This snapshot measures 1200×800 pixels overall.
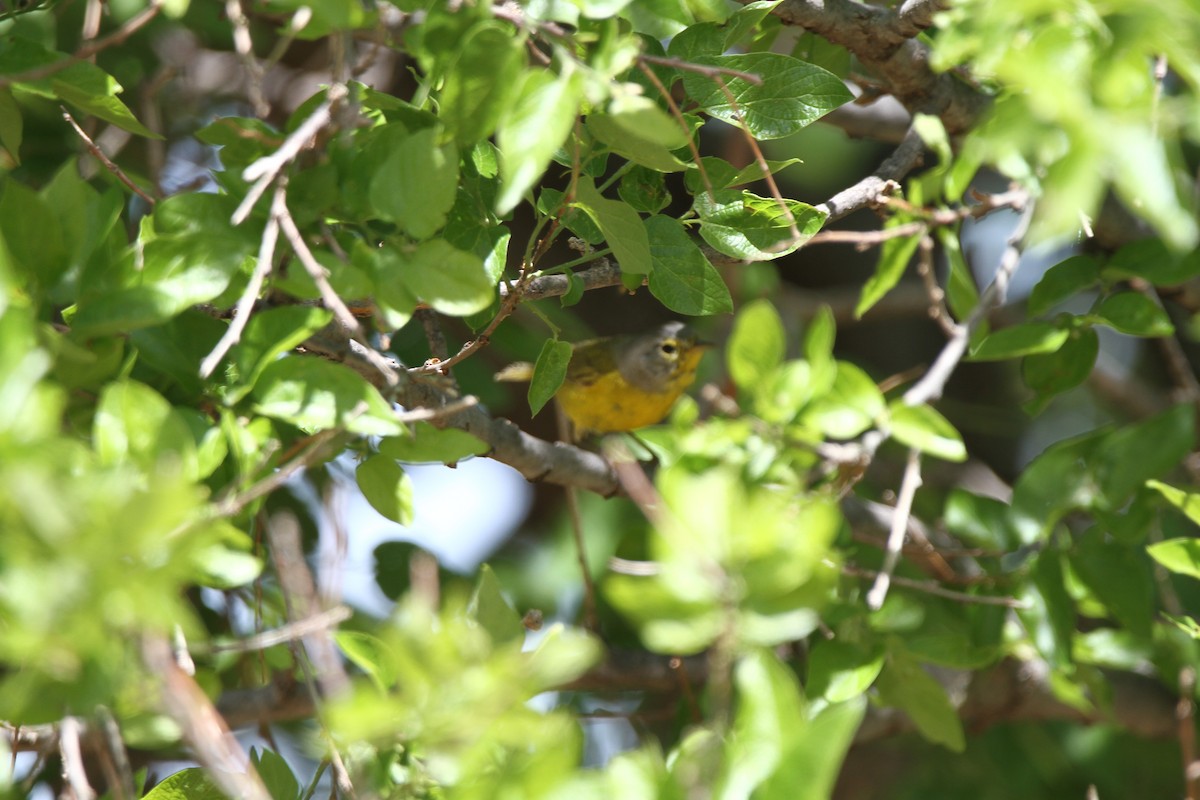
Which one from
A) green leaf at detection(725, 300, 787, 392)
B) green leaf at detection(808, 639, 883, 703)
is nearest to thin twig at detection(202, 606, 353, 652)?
green leaf at detection(725, 300, 787, 392)

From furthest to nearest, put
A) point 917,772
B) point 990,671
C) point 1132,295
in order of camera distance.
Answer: point 917,772 → point 990,671 → point 1132,295

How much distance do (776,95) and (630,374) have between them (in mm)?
3103

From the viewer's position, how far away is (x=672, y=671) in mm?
3240

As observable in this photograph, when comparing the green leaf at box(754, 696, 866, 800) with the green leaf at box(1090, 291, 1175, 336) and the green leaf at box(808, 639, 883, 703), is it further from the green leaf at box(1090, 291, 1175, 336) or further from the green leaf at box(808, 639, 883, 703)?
the green leaf at box(1090, 291, 1175, 336)

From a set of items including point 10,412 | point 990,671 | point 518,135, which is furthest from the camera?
point 990,671

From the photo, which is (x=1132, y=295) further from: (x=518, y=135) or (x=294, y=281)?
(x=294, y=281)

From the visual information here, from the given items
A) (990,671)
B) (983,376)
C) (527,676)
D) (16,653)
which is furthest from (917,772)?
(16,653)

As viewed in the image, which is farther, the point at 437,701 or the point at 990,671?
the point at 990,671

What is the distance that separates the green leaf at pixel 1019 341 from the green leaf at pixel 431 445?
1.01m

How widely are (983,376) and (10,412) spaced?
5.27 metres

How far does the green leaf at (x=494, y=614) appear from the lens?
1.69m

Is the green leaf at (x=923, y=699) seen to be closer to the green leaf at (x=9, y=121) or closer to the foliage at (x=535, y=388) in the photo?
the foliage at (x=535, y=388)

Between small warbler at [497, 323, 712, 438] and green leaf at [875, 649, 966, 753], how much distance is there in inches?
108

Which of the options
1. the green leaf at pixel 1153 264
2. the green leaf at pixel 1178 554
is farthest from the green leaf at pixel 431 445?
the green leaf at pixel 1153 264
